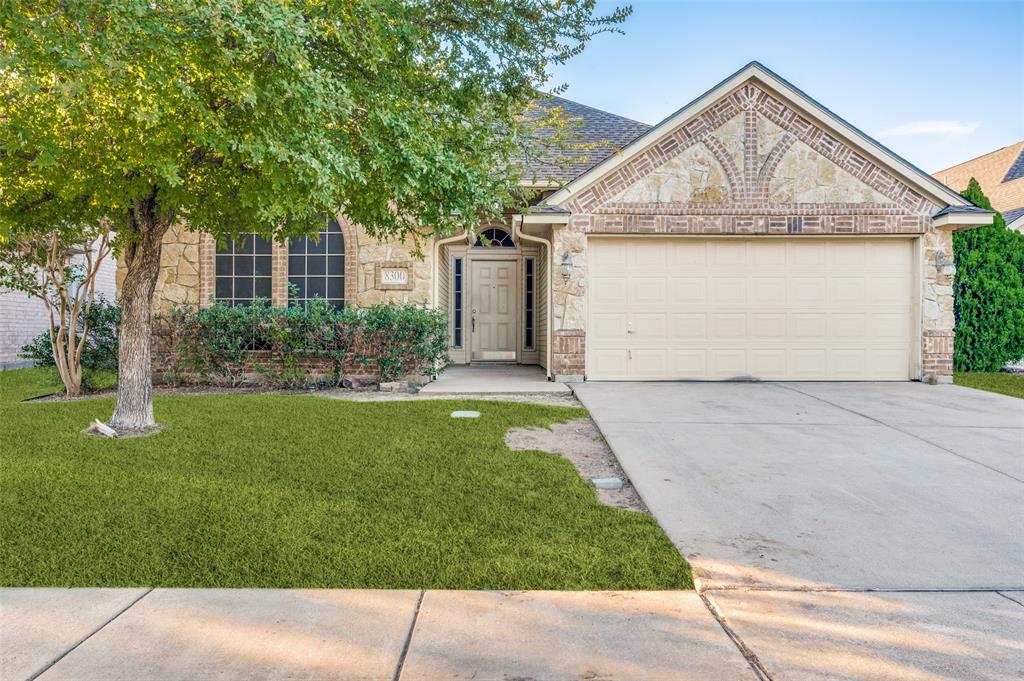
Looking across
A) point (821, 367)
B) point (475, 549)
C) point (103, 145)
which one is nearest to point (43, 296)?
point (103, 145)

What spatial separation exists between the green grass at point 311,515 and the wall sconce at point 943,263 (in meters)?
8.19

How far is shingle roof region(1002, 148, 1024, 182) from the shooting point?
18.9 metres

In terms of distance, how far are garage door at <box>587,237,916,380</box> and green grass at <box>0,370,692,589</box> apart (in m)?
4.46

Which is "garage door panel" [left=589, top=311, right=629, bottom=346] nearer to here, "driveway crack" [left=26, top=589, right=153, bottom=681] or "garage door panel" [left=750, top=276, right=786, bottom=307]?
"garage door panel" [left=750, top=276, right=786, bottom=307]

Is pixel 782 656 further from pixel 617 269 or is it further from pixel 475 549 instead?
pixel 617 269

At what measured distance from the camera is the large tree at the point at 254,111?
12.6ft

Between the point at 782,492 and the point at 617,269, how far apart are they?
6.17 m

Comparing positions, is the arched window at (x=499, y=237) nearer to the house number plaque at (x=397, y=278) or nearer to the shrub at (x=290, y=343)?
the house number plaque at (x=397, y=278)

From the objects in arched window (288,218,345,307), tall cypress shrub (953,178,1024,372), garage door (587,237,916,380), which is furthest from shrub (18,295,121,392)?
tall cypress shrub (953,178,1024,372)

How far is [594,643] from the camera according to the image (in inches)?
92.6

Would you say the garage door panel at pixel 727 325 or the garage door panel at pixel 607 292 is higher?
the garage door panel at pixel 607 292

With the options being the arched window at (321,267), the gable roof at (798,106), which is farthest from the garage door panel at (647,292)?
the arched window at (321,267)

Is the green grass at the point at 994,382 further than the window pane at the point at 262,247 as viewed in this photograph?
No

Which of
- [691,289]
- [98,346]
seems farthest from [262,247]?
[691,289]
